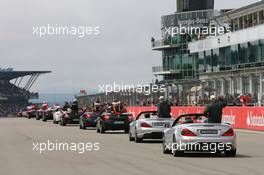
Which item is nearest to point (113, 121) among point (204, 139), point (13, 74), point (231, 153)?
point (204, 139)

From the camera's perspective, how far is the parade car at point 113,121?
115 feet

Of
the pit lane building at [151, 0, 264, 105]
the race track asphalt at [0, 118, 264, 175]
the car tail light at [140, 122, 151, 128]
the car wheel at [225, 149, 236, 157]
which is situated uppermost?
the pit lane building at [151, 0, 264, 105]

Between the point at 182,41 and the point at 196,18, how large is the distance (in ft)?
11.8

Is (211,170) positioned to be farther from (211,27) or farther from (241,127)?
(211,27)

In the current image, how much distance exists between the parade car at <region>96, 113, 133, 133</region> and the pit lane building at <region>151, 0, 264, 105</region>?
8.52 m

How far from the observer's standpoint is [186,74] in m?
86.9

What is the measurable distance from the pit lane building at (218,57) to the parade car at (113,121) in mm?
8524

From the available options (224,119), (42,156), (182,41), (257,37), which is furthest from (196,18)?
(42,156)

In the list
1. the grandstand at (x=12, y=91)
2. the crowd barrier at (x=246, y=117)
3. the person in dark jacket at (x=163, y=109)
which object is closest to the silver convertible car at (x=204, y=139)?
the person in dark jacket at (x=163, y=109)

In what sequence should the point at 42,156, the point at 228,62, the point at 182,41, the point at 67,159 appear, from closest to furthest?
1. the point at 67,159
2. the point at 42,156
3. the point at 228,62
4. the point at 182,41

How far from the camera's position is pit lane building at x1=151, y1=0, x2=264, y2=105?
47.8 m

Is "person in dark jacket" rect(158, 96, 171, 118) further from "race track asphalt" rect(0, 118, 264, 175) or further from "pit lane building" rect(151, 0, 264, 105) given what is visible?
"pit lane building" rect(151, 0, 264, 105)

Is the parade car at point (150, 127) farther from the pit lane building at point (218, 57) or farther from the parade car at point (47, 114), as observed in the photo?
the parade car at point (47, 114)

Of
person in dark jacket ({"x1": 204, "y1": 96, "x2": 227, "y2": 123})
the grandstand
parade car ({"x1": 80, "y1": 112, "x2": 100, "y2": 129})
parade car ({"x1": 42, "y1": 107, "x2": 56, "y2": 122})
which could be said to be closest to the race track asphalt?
person in dark jacket ({"x1": 204, "y1": 96, "x2": 227, "y2": 123})
